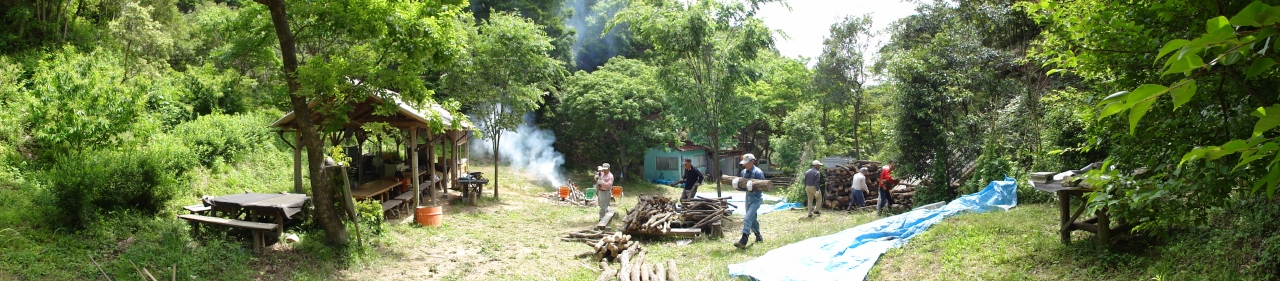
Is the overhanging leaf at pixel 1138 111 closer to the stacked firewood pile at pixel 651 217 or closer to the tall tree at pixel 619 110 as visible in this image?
the stacked firewood pile at pixel 651 217

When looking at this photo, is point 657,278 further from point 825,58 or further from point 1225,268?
point 825,58

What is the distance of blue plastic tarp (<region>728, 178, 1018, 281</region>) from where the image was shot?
7040mm

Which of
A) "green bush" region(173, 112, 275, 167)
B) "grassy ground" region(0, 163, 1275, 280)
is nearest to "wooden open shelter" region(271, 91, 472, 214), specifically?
"green bush" region(173, 112, 275, 167)

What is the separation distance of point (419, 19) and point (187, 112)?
1080cm

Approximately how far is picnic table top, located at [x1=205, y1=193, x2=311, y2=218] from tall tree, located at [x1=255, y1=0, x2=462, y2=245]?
0.33 metres

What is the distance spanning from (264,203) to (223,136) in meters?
6.58

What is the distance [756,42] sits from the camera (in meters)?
16.7

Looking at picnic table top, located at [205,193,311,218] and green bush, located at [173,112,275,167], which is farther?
green bush, located at [173,112,275,167]

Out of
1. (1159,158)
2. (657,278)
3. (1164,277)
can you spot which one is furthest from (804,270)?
(1159,158)

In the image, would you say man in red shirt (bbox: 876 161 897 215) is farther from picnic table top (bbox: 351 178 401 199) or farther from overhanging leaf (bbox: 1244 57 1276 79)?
overhanging leaf (bbox: 1244 57 1276 79)

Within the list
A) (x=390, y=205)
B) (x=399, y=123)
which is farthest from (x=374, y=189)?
(x=399, y=123)

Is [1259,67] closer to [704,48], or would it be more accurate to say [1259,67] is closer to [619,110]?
[704,48]

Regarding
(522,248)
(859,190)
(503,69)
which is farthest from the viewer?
(503,69)

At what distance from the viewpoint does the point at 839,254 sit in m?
7.39
